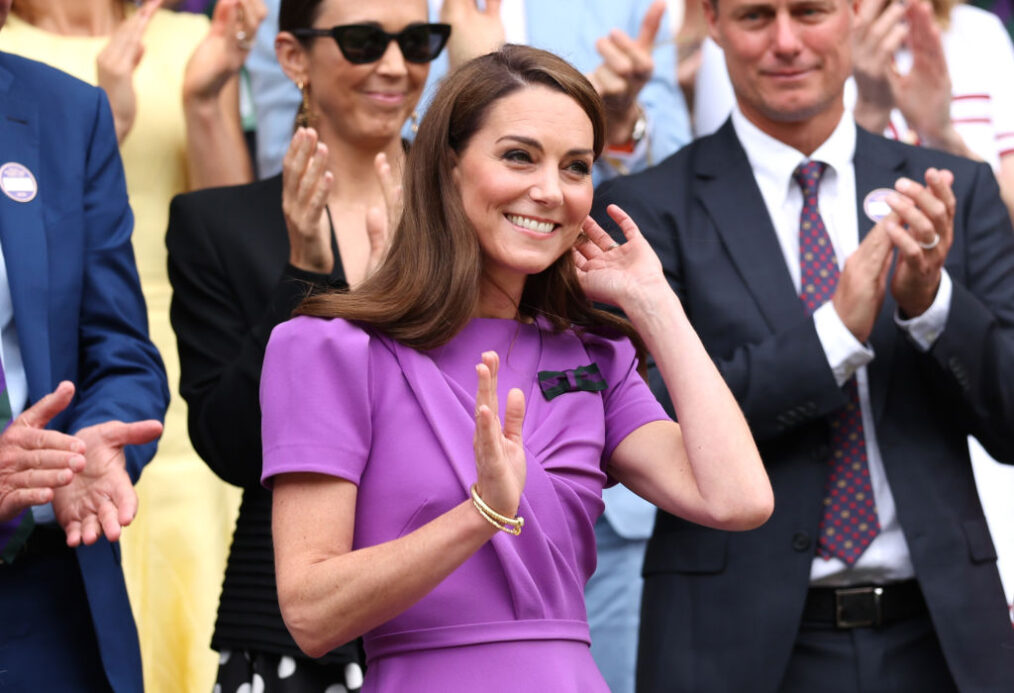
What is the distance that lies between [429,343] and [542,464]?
26cm

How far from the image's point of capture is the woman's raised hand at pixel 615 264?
2.79m

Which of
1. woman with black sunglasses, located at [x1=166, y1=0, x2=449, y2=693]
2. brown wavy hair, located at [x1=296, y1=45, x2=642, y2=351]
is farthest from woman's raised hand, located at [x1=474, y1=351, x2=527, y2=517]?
woman with black sunglasses, located at [x1=166, y1=0, x2=449, y2=693]

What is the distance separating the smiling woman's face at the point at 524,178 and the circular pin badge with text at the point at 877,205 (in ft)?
3.74

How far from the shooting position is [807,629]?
3330mm

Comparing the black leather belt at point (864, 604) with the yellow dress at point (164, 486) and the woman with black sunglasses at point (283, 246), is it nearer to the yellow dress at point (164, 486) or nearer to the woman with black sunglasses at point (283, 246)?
the woman with black sunglasses at point (283, 246)

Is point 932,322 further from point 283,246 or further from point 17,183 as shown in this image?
point 17,183

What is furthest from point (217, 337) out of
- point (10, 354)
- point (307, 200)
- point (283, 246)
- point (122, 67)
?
point (122, 67)

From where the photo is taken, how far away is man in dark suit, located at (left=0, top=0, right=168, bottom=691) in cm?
277

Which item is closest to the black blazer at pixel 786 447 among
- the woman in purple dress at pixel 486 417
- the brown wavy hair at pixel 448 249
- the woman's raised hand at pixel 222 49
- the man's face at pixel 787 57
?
Result: the man's face at pixel 787 57

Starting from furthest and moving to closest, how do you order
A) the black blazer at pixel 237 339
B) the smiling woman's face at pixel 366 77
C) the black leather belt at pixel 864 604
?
1. the smiling woman's face at pixel 366 77
2. the black leather belt at pixel 864 604
3. the black blazer at pixel 237 339

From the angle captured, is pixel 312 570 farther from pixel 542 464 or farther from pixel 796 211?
pixel 796 211

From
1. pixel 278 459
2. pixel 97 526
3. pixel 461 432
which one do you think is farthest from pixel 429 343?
pixel 97 526

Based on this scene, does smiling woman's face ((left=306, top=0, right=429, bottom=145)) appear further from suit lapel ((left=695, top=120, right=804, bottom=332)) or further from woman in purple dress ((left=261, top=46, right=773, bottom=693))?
woman in purple dress ((left=261, top=46, right=773, bottom=693))

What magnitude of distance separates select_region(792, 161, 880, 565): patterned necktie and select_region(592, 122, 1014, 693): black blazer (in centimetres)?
4
